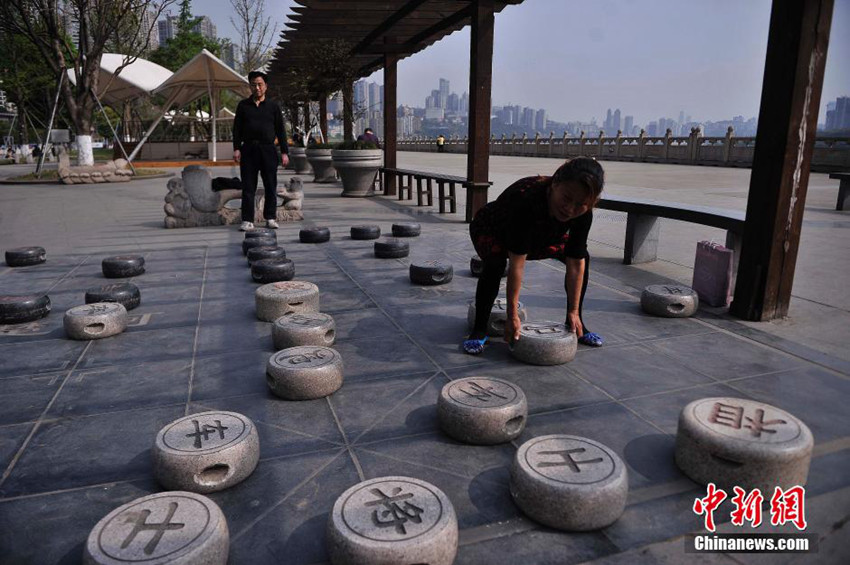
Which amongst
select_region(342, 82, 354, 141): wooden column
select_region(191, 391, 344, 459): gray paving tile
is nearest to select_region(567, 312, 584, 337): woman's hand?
select_region(191, 391, 344, 459): gray paving tile

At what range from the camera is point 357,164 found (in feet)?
49.6

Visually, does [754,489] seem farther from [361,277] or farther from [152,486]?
[361,277]

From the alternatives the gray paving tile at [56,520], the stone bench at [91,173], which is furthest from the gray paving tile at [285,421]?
the stone bench at [91,173]

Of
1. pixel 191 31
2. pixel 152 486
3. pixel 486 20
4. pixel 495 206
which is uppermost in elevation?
pixel 191 31

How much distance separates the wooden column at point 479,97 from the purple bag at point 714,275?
485cm

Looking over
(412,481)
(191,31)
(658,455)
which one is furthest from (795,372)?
(191,31)

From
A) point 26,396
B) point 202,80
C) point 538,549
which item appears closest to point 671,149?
point 202,80

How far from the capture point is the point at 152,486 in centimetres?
273

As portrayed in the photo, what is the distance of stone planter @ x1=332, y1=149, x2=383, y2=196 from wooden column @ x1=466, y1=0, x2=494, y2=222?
5.34m

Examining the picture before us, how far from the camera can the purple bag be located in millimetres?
5387

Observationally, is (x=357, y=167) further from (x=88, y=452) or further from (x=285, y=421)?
(x=88, y=452)

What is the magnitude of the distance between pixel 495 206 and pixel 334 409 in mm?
1763

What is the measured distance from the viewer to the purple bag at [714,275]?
17.7 ft

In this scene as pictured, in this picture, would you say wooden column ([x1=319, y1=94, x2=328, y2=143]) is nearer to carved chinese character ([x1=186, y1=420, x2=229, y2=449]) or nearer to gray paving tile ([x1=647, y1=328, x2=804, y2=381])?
gray paving tile ([x1=647, y1=328, x2=804, y2=381])
